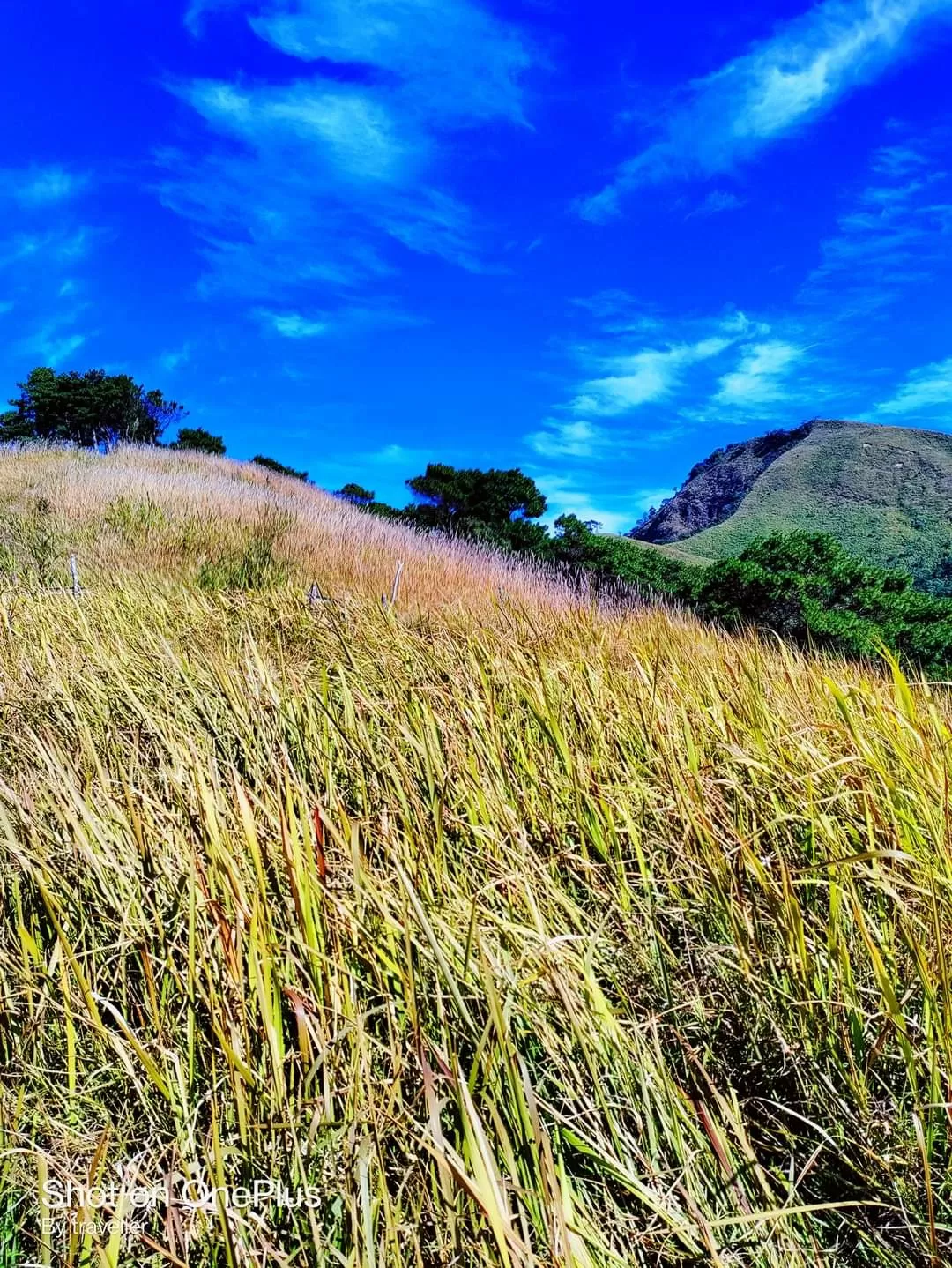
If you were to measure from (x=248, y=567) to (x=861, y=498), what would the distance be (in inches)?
1345

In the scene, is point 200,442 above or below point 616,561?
above

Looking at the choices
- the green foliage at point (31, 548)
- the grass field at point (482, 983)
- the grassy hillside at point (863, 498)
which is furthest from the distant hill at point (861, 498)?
the grass field at point (482, 983)

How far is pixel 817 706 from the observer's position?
8.75 ft

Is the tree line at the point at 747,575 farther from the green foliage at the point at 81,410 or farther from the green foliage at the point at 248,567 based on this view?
the green foliage at the point at 81,410

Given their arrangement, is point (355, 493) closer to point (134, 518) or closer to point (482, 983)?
point (134, 518)

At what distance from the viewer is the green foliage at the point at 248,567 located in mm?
7379

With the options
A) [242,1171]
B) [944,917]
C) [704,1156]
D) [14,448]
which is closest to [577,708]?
[944,917]

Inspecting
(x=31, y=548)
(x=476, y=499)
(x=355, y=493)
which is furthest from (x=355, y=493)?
(x=31, y=548)

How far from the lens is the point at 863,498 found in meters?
33.7

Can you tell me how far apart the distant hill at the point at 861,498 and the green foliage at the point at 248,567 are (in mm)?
20201

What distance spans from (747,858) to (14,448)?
2241 centimetres

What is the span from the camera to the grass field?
1.03 m

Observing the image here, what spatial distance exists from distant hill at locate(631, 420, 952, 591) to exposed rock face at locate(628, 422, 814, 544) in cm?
155

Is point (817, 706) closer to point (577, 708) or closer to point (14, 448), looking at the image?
point (577, 708)
